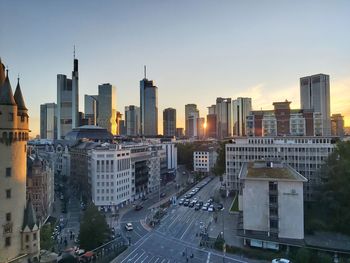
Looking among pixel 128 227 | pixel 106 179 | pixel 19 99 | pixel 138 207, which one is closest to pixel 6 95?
pixel 19 99

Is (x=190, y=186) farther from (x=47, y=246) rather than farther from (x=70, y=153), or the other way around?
(x=47, y=246)

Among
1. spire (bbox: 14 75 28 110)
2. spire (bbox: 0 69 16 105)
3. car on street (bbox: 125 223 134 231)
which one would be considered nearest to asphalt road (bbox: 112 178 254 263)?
car on street (bbox: 125 223 134 231)

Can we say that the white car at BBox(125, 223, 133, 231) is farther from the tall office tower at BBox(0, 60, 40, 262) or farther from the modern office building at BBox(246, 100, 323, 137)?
the modern office building at BBox(246, 100, 323, 137)

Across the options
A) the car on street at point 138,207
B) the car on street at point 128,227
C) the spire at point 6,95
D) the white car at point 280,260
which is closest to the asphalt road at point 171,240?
the car on street at point 128,227

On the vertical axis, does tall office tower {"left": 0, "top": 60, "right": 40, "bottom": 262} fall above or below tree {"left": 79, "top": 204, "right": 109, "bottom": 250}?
above

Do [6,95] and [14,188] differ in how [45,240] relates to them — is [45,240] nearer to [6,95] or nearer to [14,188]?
[14,188]

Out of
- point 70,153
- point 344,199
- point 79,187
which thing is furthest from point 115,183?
point 344,199

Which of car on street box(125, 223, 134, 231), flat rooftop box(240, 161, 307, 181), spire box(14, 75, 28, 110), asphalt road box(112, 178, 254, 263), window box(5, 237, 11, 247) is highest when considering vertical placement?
spire box(14, 75, 28, 110)
